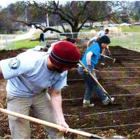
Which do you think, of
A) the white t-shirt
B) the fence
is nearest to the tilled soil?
the white t-shirt

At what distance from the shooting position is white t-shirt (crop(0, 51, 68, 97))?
298cm

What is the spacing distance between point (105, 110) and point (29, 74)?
307 cm

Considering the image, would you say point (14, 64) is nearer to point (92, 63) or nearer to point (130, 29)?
point (92, 63)

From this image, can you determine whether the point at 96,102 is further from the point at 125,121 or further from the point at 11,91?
the point at 11,91

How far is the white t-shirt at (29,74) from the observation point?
298cm

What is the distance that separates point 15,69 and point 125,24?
22.6 metres

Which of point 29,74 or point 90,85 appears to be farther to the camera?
point 90,85

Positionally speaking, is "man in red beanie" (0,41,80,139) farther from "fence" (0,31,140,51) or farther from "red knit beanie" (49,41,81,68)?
"fence" (0,31,140,51)

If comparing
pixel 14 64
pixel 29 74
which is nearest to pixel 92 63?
pixel 29 74

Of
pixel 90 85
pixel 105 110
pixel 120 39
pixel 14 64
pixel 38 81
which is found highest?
pixel 14 64

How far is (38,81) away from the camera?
3.23 metres

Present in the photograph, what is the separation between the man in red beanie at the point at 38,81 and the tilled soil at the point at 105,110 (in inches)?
40.8

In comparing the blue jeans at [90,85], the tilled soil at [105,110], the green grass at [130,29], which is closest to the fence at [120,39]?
the green grass at [130,29]

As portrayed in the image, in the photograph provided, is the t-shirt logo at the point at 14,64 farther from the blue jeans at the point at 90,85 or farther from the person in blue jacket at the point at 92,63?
the blue jeans at the point at 90,85
